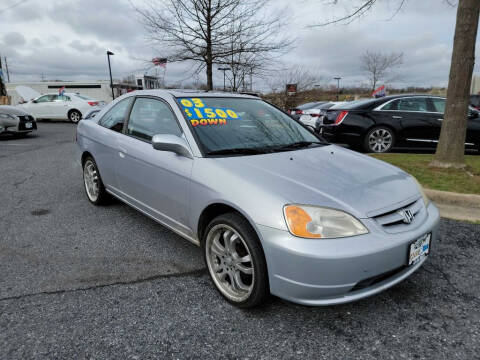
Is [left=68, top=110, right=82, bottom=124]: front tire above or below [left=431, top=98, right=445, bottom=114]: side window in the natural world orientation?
below

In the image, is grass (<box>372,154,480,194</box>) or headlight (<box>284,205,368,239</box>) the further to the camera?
grass (<box>372,154,480,194</box>)

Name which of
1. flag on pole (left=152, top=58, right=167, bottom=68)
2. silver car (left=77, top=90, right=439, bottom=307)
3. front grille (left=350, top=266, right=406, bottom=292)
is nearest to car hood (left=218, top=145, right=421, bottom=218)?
silver car (left=77, top=90, right=439, bottom=307)

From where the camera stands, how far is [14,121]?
→ 1073cm

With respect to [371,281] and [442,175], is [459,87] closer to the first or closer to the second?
[442,175]

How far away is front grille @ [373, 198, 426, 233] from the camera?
2.08 metres

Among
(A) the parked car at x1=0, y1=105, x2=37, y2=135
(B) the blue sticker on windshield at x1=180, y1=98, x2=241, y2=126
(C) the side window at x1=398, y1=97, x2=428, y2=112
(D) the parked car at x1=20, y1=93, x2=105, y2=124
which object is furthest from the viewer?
(D) the parked car at x1=20, y1=93, x2=105, y2=124

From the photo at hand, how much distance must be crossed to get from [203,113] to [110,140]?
4.50 feet

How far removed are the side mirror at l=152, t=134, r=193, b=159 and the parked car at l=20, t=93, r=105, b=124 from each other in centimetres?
1556

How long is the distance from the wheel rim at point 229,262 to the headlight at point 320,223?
1.29ft

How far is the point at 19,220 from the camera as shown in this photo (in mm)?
3891

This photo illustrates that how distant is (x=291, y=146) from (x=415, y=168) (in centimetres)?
347

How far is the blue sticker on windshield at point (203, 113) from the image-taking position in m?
2.87

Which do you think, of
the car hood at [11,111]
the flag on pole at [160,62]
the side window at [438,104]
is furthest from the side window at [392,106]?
the car hood at [11,111]

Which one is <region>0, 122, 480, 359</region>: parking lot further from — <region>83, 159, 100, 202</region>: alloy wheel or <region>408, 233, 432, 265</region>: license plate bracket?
<region>83, 159, 100, 202</region>: alloy wheel
